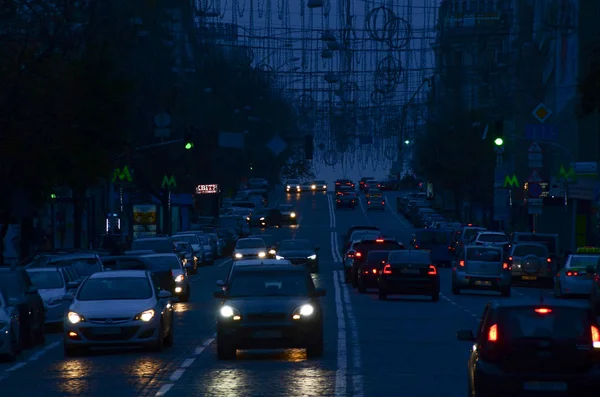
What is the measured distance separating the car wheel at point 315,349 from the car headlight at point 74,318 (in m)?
4.09

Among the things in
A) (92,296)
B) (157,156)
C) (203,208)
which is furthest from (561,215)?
(92,296)

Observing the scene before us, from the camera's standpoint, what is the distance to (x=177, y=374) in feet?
67.8

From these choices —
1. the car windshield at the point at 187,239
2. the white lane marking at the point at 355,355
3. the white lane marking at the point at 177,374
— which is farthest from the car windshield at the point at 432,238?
→ the white lane marking at the point at 177,374

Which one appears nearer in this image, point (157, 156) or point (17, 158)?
point (17, 158)

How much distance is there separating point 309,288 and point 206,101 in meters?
86.9

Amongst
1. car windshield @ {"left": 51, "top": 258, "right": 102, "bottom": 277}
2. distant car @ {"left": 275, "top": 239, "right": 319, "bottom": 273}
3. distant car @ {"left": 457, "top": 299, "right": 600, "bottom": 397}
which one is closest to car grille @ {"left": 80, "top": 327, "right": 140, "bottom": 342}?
distant car @ {"left": 457, "top": 299, "right": 600, "bottom": 397}

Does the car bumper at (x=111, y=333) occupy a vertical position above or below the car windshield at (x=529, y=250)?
below

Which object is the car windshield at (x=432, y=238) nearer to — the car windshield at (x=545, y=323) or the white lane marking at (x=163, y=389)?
the white lane marking at (x=163, y=389)

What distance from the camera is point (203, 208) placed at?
129 m

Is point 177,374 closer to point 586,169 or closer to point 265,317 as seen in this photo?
point 265,317

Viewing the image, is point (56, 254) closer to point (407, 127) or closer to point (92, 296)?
point (92, 296)

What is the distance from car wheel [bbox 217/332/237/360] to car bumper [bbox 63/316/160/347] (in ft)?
6.16

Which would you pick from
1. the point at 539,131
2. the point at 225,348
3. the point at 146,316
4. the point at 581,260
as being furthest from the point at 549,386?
the point at 539,131

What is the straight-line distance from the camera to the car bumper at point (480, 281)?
45.4 metres
